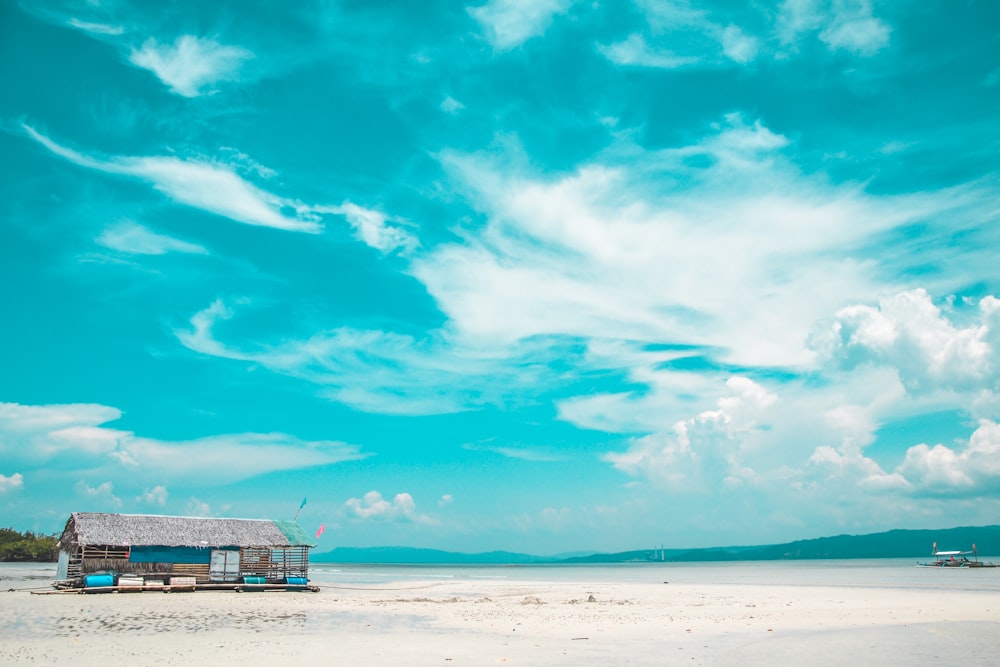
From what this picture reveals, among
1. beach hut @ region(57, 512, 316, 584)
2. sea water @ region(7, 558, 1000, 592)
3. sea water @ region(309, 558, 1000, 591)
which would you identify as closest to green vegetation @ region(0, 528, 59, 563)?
sea water @ region(7, 558, 1000, 592)

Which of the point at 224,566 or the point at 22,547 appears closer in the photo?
the point at 224,566

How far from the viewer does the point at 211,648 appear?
18359mm

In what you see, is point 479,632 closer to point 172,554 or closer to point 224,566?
point 224,566

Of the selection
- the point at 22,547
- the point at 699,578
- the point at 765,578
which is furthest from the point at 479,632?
the point at 22,547

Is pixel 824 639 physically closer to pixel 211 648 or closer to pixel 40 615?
pixel 211 648

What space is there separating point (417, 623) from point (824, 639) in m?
14.0

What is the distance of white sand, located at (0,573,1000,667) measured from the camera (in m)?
17.3

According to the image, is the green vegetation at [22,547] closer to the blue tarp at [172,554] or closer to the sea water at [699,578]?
the sea water at [699,578]

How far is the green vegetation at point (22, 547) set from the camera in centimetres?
10751

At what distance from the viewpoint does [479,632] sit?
23.2 m

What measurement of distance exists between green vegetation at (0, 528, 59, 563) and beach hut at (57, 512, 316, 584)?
8322 cm

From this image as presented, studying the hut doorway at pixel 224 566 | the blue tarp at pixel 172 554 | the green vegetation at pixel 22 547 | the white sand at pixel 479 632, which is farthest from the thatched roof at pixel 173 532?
the green vegetation at pixel 22 547

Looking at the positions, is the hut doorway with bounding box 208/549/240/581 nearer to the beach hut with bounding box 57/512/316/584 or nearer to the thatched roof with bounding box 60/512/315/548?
the beach hut with bounding box 57/512/316/584

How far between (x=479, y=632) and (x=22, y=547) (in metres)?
114
